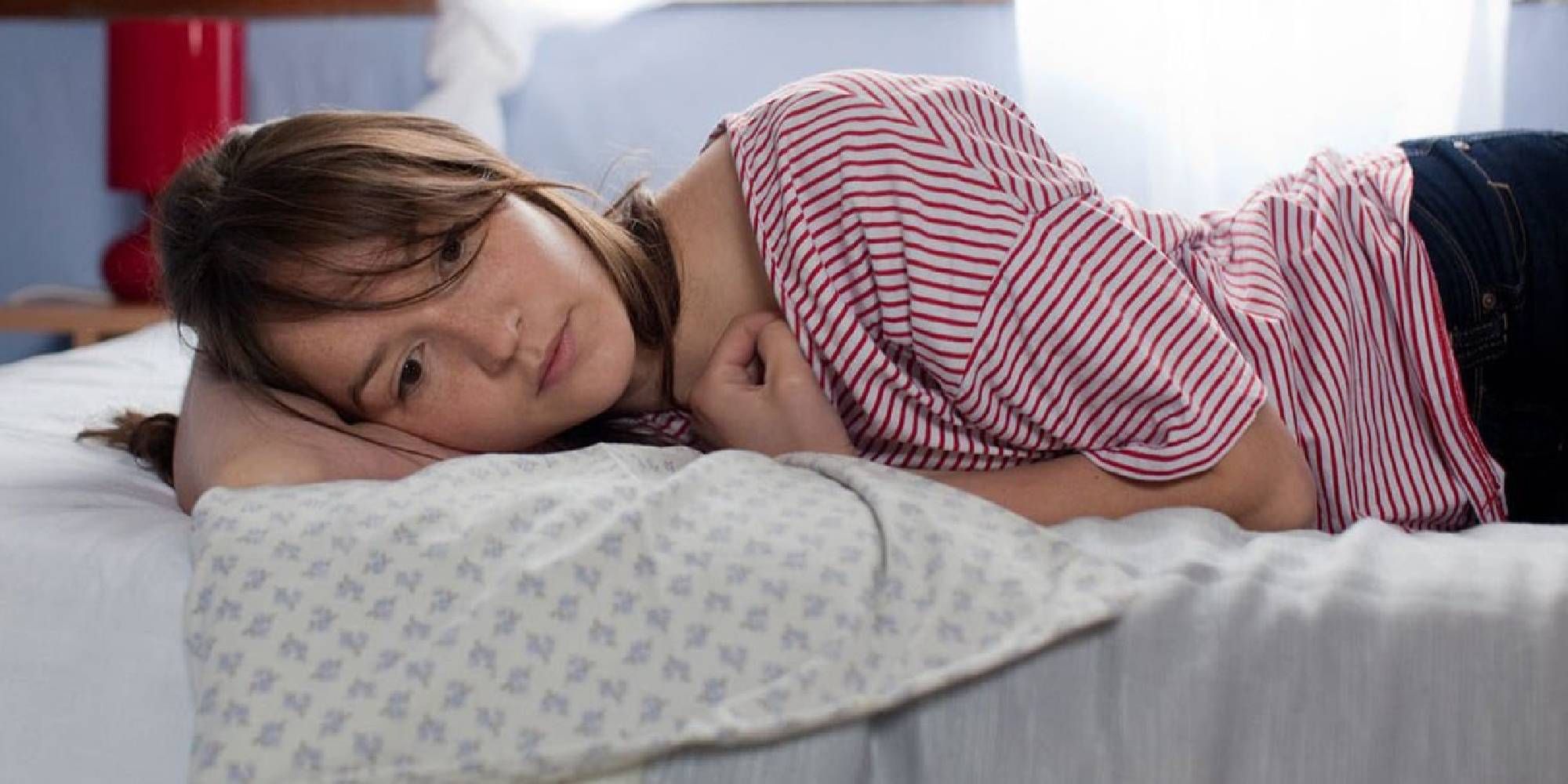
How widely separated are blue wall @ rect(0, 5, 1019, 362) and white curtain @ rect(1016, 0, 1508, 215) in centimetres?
19

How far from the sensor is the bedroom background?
2.44 metres

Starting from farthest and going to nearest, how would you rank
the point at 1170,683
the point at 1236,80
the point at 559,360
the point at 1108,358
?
the point at 1236,80, the point at 559,360, the point at 1108,358, the point at 1170,683

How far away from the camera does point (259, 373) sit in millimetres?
1162

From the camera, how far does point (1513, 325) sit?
4.09 feet

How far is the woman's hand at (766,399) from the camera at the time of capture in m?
1.14

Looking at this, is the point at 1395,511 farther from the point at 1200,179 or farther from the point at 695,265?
the point at 1200,179

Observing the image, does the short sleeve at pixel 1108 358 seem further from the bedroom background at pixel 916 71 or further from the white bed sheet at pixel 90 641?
the bedroom background at pixel 916 71

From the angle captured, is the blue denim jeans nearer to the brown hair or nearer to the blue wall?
the brown hair

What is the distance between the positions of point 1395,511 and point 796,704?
0.61 meters

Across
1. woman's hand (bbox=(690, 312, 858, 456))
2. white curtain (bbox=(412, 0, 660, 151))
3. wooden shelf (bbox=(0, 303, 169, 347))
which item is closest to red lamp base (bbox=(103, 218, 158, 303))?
wooden shelf (bbox=(0, 303, 169, 347))

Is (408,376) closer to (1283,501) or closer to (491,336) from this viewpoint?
(491,336)

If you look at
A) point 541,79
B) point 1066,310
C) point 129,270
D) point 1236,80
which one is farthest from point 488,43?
point 1066,310

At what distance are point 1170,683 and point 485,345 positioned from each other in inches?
20.8

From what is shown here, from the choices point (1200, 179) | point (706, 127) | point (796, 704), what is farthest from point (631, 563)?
point (706, 127)
